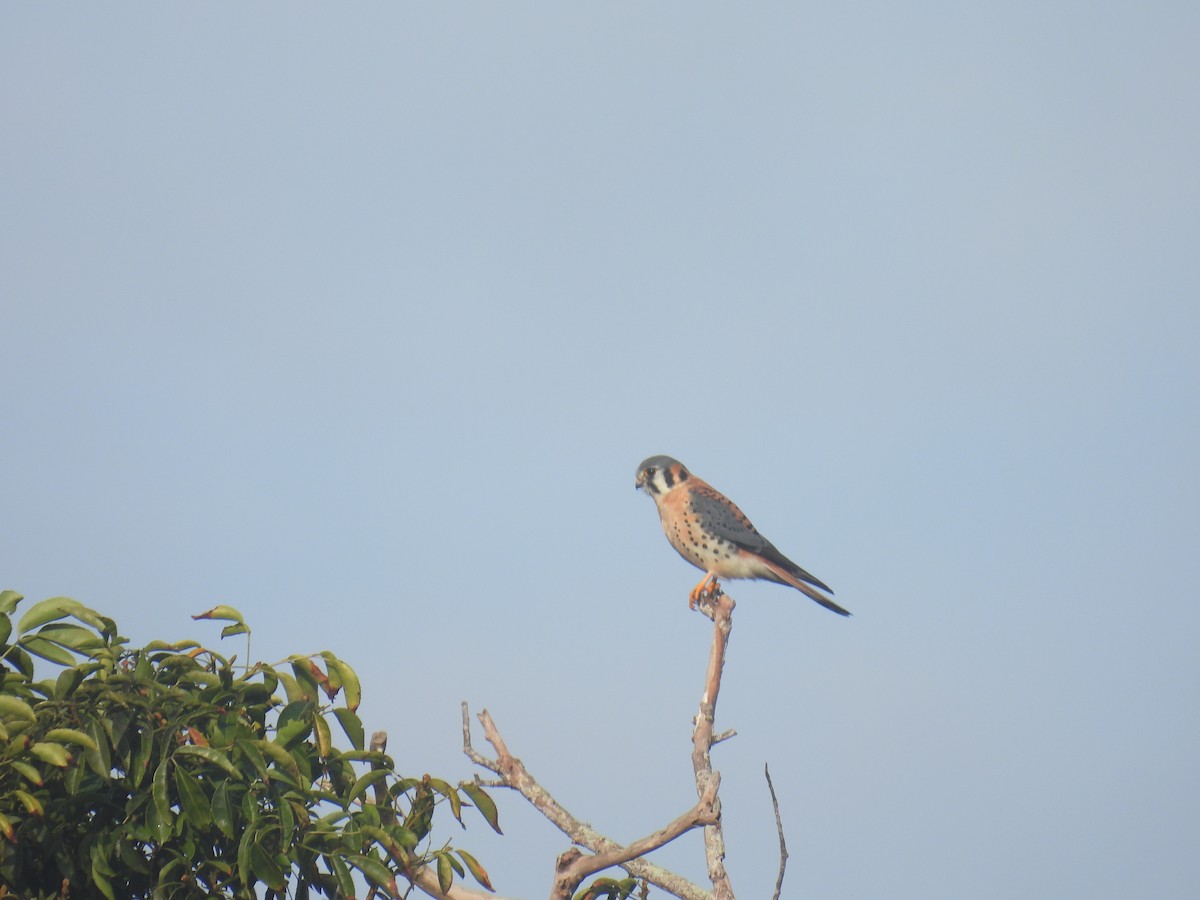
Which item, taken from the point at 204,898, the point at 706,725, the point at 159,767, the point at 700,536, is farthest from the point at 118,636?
the point at 700,536

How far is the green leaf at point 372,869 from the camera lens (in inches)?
118

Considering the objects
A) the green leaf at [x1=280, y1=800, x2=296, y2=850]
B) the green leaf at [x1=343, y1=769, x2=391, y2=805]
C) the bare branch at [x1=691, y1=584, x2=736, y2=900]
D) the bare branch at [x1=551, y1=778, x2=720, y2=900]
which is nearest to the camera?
the green leaf at [x1=280, y1=800, x2=296, y2=850]

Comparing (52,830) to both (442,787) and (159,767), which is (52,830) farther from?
(442,787)

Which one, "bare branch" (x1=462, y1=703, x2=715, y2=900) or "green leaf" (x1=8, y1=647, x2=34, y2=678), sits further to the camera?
"bare branch" (x1=462, y1=703, x2=715, y2=900)

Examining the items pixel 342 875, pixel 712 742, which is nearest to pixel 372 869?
pixel 342 875

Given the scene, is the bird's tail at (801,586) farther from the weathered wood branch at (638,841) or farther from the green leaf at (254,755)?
the green leaf at (254,755)

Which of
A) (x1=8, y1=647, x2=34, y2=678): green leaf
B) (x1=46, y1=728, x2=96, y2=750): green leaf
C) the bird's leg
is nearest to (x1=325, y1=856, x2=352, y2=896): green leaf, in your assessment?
(x1=46, y1=728, x2=96, y2=750): green leaf

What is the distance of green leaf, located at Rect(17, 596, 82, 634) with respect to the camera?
9.98 feet

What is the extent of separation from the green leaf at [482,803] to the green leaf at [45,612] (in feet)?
3.72

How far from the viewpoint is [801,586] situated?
766 centimetres

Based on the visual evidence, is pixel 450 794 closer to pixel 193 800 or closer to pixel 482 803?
pixel 482 803

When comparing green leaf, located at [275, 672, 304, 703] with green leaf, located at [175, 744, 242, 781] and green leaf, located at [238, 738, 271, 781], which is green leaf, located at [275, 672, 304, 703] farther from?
green leaf, located at [175, 744, 242, 781]

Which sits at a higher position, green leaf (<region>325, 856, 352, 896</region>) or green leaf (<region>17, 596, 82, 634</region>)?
green leaf (<region>17, 596, 82, 634</region>)

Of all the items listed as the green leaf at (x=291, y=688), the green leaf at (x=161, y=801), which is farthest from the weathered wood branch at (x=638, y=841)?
the green leaf at (x=161, y=801)
